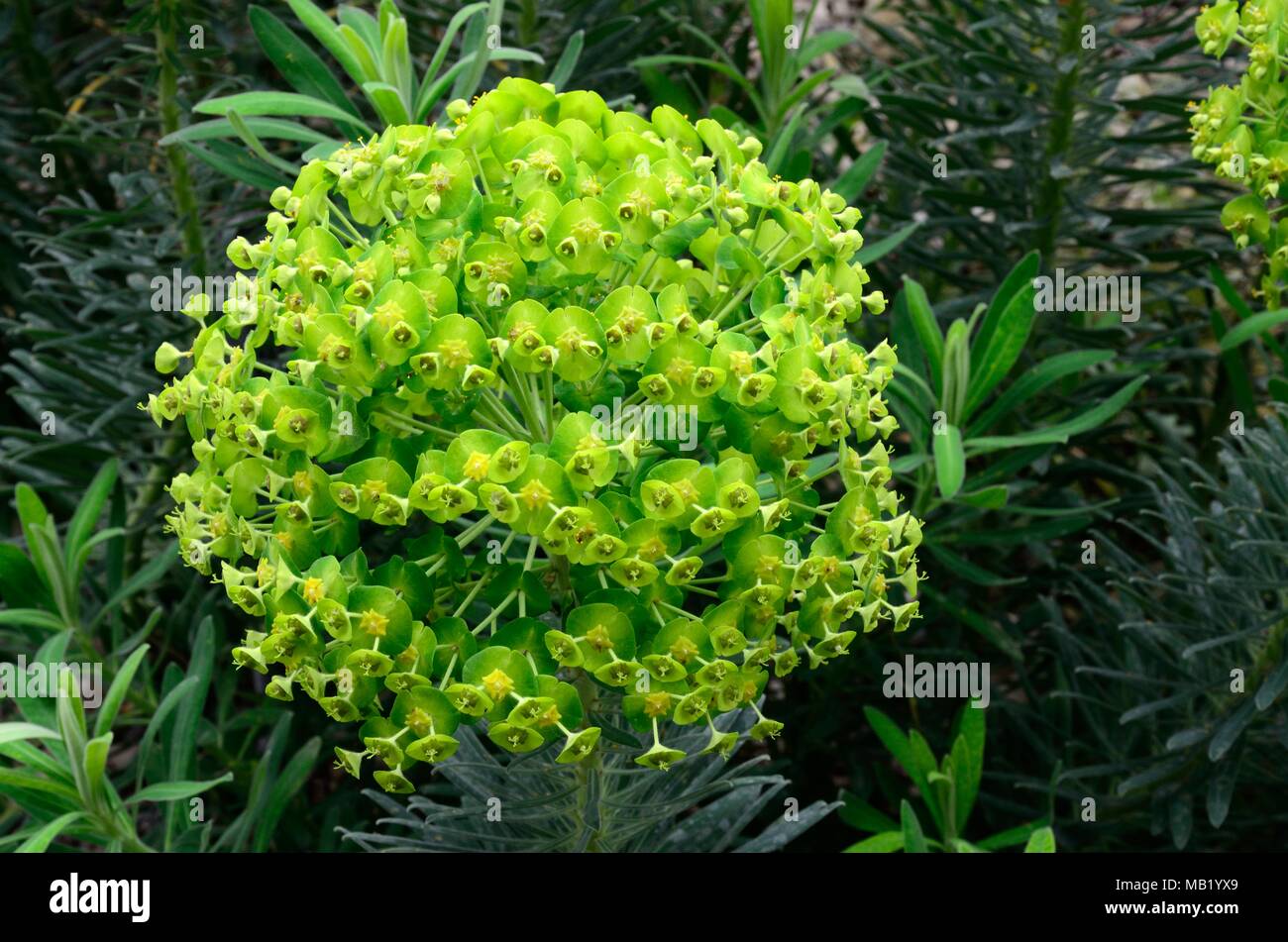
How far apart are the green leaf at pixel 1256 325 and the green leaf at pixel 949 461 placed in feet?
2.29

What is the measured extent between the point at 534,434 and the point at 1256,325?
1638mm

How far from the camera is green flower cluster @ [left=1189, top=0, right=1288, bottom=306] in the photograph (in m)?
2.41

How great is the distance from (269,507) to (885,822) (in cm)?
149

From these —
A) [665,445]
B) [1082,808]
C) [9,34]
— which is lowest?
[1082,808]

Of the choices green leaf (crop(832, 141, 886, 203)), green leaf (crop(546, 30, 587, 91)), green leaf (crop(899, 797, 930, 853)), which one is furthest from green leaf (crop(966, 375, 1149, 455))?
green leaf (crop(546, 30, 587, 91))

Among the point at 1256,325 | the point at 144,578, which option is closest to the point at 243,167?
the point at 144,578

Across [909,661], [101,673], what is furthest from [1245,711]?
[101,673]

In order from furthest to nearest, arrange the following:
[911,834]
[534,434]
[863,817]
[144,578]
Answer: [144,578] < [863,817] < [911,834] < [534,434]

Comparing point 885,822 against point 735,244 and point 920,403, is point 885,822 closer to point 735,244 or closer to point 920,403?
point 920,403

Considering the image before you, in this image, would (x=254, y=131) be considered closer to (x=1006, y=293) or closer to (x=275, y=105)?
(x=275, y=105)

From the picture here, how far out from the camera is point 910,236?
133 inches

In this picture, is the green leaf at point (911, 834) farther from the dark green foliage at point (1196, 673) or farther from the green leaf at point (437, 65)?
the green leaf at point (437, 65)

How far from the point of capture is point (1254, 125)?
2621 millimetres

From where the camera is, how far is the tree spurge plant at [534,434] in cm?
173
